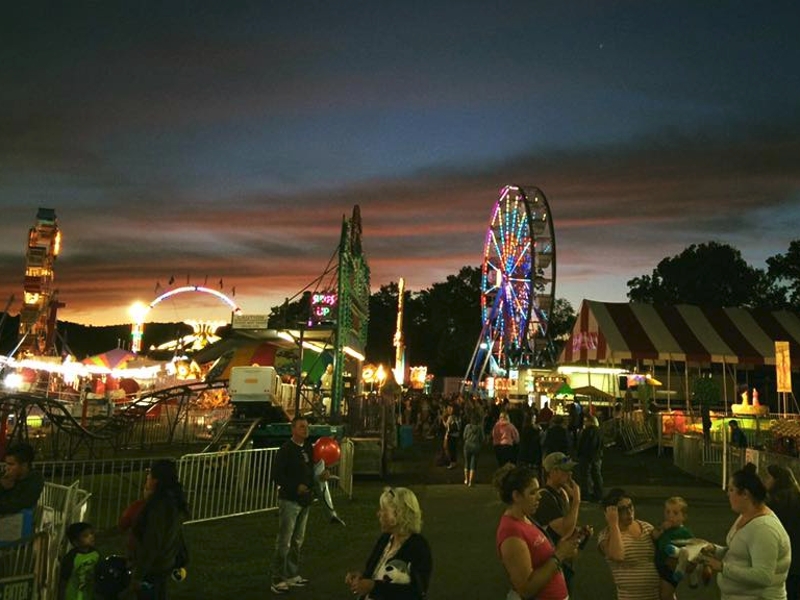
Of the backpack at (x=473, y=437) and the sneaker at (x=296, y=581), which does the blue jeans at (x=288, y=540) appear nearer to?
the sneaker at (x=296, y=581)

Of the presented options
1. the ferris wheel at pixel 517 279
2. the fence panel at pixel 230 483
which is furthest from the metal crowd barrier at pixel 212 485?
the ferris wheel at pixel 517 279

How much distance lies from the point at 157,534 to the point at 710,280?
208 ft

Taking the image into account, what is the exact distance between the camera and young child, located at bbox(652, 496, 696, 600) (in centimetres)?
419

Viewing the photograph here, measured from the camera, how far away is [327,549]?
342 inches

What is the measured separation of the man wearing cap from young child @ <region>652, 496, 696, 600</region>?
519 mm

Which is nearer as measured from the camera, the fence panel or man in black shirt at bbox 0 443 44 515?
man in black shirt at bbox 0 443 44 515

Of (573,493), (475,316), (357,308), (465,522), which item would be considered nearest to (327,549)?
(465,522)

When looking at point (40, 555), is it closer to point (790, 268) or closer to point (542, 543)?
point (542, 543)

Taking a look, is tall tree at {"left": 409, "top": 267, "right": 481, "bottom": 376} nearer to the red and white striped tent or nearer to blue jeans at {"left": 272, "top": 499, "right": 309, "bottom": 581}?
the red and white striped tent

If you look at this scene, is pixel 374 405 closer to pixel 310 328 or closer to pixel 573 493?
pixel 310 328

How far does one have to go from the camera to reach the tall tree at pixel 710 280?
60188 mm

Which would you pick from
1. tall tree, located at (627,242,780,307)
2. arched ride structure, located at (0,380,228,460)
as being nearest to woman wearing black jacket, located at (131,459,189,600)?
arched ride structure, located at (0,380,228,460)

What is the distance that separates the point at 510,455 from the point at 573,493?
9729 mm

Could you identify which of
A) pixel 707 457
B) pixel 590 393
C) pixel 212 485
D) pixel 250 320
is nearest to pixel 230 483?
pixel 212 485
